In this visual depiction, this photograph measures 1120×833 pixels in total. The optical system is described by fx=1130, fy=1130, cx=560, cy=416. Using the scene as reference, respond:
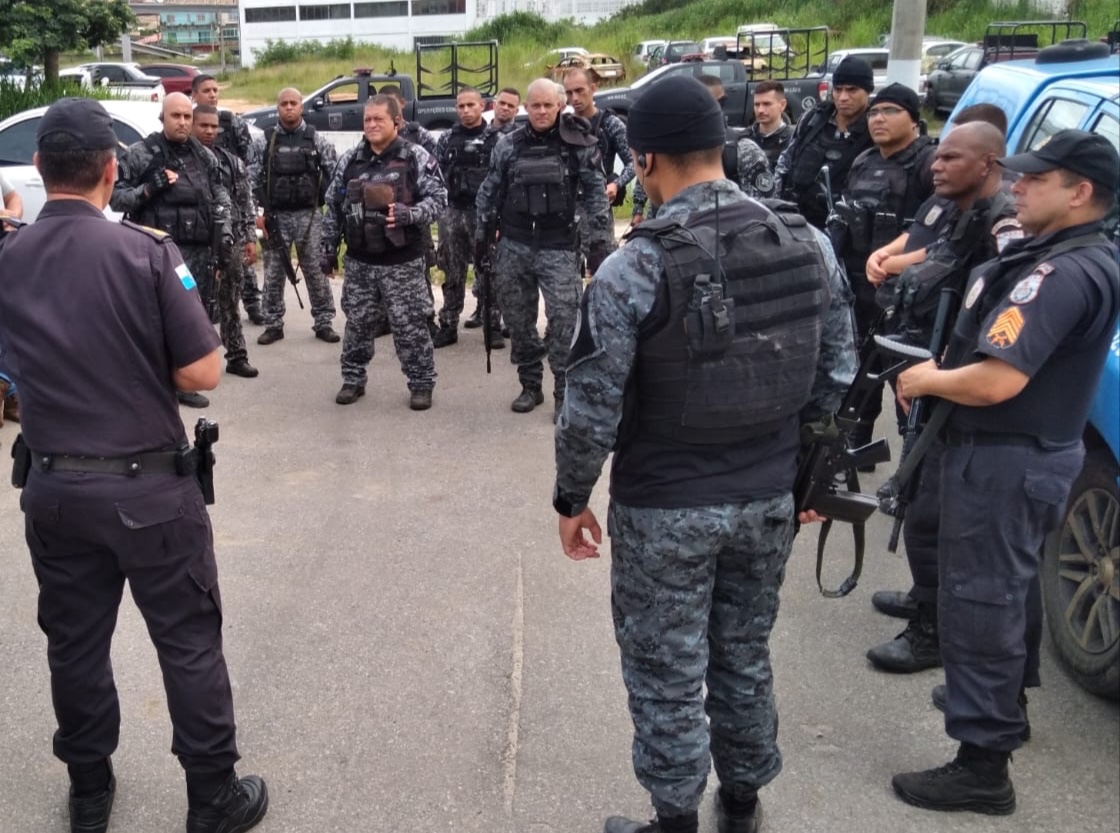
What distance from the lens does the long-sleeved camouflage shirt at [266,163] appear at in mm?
8086

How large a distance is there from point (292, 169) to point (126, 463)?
5612 millimetres

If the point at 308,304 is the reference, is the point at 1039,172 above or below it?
above

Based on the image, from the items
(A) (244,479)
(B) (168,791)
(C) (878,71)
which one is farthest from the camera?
(C) (878,71)

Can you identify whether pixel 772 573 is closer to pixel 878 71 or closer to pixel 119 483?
pixel 119 483

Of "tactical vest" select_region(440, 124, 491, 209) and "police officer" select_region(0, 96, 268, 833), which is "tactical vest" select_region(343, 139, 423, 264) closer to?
"tactical vest" select_region(440, 124, 491, 209)

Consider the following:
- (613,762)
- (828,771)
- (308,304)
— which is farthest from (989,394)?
(308,304)

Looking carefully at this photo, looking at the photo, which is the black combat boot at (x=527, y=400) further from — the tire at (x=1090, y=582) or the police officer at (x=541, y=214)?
the tire at (x=1090, y=582)

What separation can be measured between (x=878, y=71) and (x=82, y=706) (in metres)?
Answer: 26.0

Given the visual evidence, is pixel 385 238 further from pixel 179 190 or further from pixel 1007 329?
pixel 1007 329

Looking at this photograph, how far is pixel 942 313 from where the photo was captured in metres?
3.69

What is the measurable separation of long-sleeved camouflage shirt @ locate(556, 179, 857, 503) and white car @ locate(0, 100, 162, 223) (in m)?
7.22

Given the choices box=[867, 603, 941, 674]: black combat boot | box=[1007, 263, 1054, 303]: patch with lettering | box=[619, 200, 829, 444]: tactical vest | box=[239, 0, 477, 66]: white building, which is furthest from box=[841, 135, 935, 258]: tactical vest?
box=[239, 0, 477, 66]: white building

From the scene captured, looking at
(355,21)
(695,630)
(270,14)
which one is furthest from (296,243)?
(270,14)

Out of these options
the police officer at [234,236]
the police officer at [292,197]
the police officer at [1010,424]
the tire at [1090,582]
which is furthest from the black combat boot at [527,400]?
the police officer at [1010,424]
